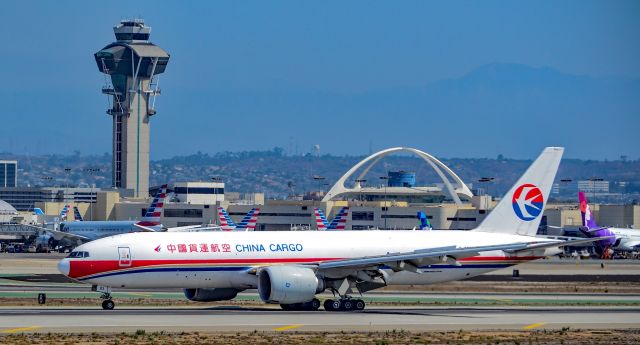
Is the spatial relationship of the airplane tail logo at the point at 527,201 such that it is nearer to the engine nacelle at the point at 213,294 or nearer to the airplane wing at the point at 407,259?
the airplane wing at the point at 407,259

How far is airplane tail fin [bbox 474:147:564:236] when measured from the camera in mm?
65625

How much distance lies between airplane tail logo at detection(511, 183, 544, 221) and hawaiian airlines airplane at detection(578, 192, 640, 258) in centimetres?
8463

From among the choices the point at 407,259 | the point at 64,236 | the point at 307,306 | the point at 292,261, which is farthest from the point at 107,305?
the point at 64,236

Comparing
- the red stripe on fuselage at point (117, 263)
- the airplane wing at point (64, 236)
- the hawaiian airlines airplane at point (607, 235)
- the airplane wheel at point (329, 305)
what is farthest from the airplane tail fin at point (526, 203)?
the airplane wing at point (64, 236)

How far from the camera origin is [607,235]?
149500 mm

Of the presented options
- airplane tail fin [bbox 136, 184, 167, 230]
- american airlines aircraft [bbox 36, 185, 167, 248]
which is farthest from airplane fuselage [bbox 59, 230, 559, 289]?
american airlines aircraft [bbox 36, 185, 167, 248]

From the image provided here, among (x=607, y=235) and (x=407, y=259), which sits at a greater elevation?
(x=407, y=259)

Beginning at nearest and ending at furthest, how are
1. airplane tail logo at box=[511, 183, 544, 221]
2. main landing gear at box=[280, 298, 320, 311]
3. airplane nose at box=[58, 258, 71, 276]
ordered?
airplane nose at box=[58, 258, 71, 276], main landing gear at box=[280, 298, 320, 311], airplane tail logo at box=[511, 183, 544, 221]

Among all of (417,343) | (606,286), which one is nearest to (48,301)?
(417,343)

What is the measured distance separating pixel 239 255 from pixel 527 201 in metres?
16.3

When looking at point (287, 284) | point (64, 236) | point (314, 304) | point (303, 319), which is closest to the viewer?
point (303, 319)

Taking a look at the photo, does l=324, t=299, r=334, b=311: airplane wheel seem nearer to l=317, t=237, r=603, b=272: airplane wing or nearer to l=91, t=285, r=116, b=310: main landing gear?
l=317, t=237, r=603, b=272: airplane wing

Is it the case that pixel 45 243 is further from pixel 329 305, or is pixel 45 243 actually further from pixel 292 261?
pixel 329 305

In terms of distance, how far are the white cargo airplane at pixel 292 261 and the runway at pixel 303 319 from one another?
1324mm
